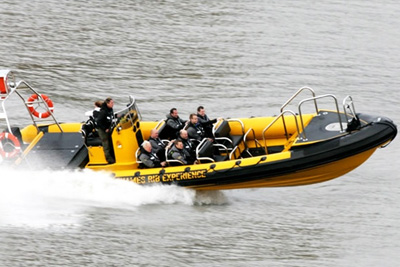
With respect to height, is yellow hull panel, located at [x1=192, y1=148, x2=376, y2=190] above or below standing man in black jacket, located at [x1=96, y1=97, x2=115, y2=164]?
below

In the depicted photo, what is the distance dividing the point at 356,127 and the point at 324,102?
6418mm

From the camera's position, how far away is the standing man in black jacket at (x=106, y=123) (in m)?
14.3

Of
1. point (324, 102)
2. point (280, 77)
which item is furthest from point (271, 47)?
point (324, 102)

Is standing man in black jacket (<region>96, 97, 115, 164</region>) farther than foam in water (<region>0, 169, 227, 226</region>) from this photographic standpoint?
Yes

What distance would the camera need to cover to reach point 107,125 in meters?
14.3

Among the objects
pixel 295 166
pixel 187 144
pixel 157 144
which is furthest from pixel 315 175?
pixel 157 144

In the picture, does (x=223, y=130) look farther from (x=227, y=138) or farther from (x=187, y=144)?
(x=187, y=144)

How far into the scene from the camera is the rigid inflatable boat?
13.1 m

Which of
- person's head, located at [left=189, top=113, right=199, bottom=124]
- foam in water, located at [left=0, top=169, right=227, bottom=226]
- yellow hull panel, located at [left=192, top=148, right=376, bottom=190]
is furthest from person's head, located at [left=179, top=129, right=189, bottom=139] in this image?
yellow hull panel, located at [left=192, top=148, right=376, bottom=190]

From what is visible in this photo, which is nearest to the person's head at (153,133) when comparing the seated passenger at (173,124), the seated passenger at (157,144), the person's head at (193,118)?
the seated passenger at (157,144)

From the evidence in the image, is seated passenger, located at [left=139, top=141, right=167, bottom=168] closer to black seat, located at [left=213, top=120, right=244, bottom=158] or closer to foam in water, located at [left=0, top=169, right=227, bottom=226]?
foam in water, located at [left=0, top=169, right=227, bottom=226]

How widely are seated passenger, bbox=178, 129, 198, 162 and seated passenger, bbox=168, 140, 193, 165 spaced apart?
75 mm

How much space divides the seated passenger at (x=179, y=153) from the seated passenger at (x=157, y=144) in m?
0.20

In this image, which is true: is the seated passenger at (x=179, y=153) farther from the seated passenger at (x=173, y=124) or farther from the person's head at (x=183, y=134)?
the seated passenger at (x=173, y=124)
